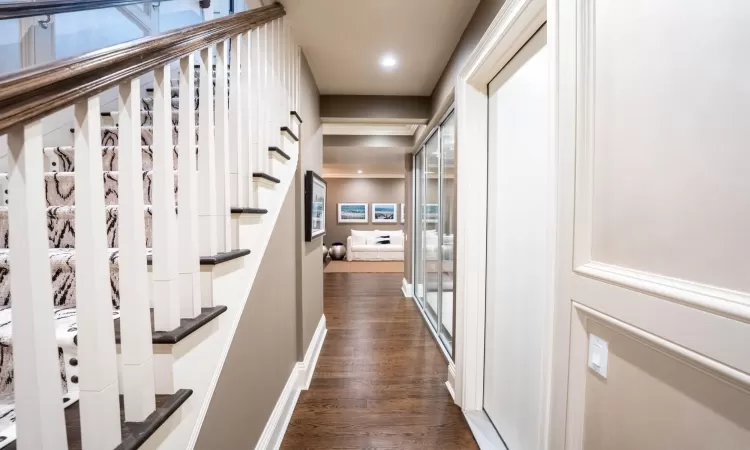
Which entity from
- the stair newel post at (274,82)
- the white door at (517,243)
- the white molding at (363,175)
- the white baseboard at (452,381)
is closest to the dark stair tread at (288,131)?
the stair newel post at (274,82)

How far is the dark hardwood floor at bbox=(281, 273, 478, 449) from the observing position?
1693mm

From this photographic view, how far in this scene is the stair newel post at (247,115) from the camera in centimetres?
131

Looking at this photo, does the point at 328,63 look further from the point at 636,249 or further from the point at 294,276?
the point at 636,249

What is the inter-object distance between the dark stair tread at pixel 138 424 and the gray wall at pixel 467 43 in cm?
197

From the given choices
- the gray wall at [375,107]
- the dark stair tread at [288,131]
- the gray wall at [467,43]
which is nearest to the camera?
the gray wall at [467,43]

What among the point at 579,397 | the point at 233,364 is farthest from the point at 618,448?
the point at 233,364

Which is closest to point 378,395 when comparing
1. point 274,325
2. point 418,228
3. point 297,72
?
point 274,325

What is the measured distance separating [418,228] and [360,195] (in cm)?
503

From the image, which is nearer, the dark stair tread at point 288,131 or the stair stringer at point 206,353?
the stair stringer at point 206,353

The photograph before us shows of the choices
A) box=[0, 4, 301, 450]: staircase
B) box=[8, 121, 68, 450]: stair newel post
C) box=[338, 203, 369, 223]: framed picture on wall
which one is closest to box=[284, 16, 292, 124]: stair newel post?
box=[0, 4, 301, 450]: staircase

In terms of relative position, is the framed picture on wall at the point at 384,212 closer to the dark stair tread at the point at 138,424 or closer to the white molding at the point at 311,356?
the white molding at the point at 311,356

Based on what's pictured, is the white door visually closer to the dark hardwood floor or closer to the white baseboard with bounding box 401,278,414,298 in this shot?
the dark hardwood floor

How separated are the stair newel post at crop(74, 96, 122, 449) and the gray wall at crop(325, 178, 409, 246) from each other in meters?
8.44

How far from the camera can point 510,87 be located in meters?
1.57
